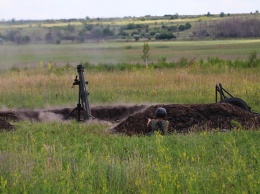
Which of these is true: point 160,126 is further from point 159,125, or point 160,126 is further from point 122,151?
point 122,151

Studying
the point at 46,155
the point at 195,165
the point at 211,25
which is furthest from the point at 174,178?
the point at 211,25

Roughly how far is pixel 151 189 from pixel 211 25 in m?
78.5

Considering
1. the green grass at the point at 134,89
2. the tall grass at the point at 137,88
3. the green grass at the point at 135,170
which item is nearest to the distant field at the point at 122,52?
the tall grass at the point at 137,88

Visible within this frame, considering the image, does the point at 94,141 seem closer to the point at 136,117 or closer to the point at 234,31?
the point at 136,117

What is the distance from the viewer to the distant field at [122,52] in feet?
107

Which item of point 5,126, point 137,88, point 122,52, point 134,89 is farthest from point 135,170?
point 122,52

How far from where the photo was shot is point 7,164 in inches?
341

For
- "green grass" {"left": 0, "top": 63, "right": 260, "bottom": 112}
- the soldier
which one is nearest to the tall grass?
"green grass" {"left": 0, "top": 63, "right": 260, "bottom": 112}

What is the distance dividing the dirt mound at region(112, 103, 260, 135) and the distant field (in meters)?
12.7

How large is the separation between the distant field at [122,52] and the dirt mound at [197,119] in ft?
41.8

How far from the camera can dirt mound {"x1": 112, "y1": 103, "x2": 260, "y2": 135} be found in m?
14.4

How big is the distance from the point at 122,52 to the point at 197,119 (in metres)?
45.9

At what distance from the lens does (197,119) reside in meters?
14.9

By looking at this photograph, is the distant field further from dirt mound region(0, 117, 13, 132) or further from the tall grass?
dirt mound region(0, 117, 13, 132)
